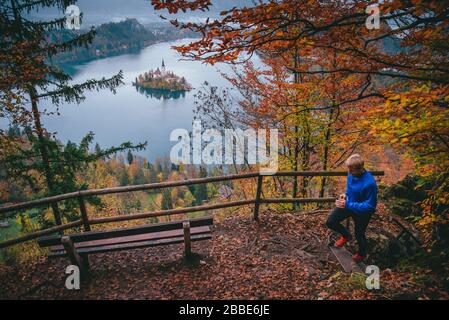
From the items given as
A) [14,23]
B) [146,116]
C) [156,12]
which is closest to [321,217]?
[156,12]

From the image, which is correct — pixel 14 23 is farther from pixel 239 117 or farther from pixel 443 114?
pixel 443 114

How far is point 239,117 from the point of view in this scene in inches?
403

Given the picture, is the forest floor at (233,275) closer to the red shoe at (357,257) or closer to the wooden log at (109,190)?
the red shoe at (357,257)

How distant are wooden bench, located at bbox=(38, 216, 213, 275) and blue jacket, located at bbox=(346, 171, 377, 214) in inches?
90.9

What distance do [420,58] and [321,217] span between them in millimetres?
3811

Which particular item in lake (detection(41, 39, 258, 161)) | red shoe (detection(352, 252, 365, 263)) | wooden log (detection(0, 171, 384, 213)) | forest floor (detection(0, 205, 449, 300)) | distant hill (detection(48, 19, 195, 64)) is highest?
distant hill (detection(48, 19, 195, 64))

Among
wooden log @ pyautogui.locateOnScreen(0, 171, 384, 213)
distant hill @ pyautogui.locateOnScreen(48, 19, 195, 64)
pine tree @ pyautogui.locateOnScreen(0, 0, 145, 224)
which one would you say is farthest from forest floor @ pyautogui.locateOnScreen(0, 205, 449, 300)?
distant hill @ pyautogui.locateOnScreen(48, 19, 195, 64)

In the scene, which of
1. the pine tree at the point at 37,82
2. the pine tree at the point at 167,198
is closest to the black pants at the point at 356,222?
the pine tree at the point at 37,82

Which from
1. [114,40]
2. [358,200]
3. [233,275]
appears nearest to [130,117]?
[114,40]

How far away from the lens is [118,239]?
4664 mm

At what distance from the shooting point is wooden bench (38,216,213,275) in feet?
14.8

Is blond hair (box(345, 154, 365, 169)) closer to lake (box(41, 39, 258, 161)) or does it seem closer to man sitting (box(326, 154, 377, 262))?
man sitting (box(326, 154, 377, 262))

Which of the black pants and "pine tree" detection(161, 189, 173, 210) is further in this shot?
"pine tree" detection(161, 189, 173, 210)

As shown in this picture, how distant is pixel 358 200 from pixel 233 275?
241 centimetres
